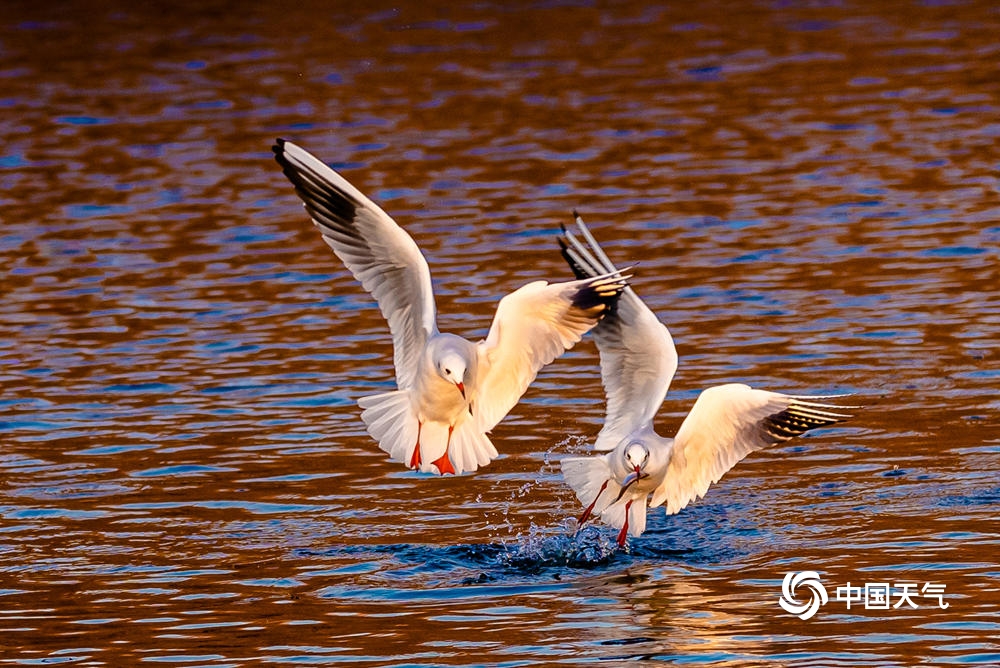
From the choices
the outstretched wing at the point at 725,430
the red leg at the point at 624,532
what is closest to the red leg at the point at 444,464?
the red leg at the point at 624,532

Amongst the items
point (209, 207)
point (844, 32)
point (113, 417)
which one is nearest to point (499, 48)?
point (844, 32)

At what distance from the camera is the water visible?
9.01 metres

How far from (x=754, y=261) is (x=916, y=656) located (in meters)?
7.91

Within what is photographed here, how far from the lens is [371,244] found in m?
10.0

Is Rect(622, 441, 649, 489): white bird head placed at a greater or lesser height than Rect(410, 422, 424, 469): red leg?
lesser

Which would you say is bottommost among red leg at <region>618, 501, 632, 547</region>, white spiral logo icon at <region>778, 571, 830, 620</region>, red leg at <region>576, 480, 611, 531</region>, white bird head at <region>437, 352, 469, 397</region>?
white spiral logo icon at <region>778, 571, 830, 620</region>

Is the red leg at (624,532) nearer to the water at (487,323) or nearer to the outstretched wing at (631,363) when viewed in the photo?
the water at (487,323)

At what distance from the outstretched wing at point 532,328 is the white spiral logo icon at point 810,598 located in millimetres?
1742

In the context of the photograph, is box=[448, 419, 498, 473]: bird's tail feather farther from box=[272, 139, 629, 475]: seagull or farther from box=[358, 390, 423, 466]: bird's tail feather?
box=[358, 390, 423, 466]: bird's tail feather

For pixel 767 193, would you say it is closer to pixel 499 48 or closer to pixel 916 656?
pixel 499 48

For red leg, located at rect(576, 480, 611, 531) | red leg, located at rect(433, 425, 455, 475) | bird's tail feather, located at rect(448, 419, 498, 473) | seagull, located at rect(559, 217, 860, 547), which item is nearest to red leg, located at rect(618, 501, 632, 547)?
seagull, located at rect(559, 217, 860, 547)

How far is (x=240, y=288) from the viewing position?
15711mm

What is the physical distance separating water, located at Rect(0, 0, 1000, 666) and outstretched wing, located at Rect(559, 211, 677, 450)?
2.13 ft

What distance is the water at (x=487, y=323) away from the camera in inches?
355
